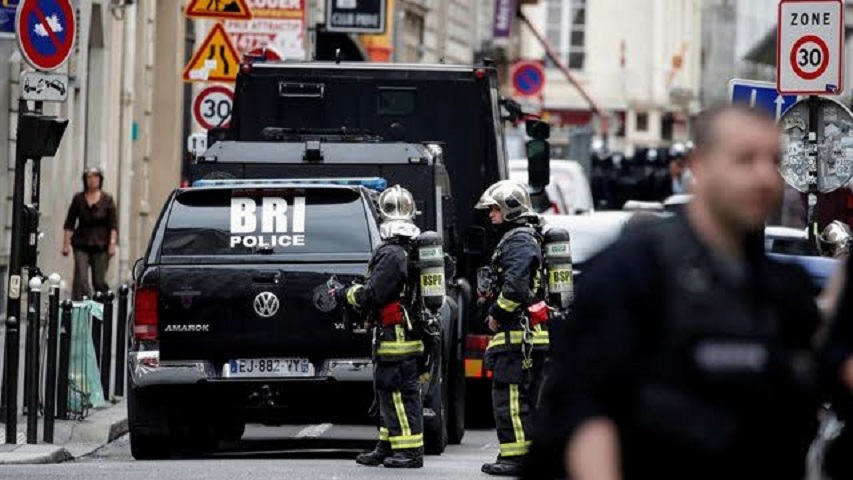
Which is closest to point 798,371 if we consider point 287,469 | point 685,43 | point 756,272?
point 756,272

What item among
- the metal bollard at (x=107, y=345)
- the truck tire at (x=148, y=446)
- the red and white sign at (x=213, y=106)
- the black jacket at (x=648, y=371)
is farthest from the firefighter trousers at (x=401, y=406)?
the red and white sign at (x=213, y=106)

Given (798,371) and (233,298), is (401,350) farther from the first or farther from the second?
(798,371)

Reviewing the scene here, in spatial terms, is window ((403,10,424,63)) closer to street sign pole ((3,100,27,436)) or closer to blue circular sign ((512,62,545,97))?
blue circular sign ((512,62,545,97))

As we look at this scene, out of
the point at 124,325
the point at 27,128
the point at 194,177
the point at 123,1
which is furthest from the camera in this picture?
the point at 123,1

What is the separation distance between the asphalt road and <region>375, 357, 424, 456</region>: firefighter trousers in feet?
0.65

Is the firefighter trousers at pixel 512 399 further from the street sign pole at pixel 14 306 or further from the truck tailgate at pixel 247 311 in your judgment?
the street sign pole at pixel 14 306

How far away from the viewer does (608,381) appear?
5977 millimetres

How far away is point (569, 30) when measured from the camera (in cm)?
10050

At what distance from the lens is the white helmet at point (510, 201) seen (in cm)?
1548

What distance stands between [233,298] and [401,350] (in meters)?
1.01

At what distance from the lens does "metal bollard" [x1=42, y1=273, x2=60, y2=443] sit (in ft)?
55.1

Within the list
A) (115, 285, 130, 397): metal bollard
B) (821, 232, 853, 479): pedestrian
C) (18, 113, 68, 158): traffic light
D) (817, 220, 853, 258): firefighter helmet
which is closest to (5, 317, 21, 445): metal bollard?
(18, 113, 68, 158): traffic light

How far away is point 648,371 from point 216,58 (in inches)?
822

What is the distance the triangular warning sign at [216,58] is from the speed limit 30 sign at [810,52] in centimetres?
773
